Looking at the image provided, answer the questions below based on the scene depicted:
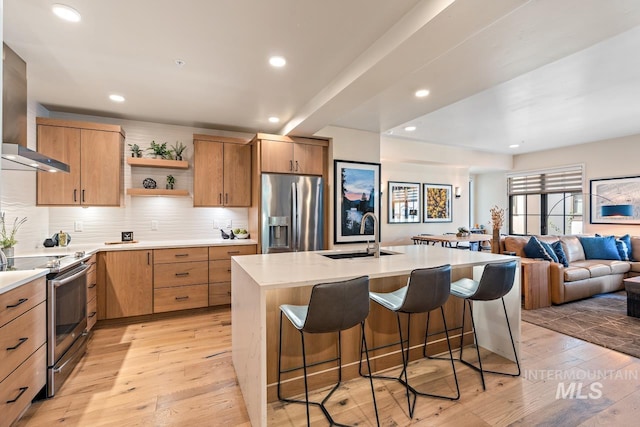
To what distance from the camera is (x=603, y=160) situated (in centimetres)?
594

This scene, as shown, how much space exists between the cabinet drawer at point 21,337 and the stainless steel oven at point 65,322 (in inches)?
3.6

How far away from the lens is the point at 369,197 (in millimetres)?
4715

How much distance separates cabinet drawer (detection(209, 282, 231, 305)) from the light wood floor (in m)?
0.94

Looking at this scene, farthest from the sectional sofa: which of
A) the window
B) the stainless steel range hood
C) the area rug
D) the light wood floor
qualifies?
the stainless steel range hood

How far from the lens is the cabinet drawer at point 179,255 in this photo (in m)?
3.57

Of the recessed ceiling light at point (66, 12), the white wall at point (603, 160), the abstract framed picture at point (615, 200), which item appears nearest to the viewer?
the recessed ceiling light at point (66, 12)

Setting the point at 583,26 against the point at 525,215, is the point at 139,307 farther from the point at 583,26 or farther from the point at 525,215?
the point at 525,215

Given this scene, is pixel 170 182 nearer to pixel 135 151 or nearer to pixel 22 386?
pixel 135 151

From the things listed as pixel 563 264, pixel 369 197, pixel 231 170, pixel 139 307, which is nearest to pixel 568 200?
pixel 563 264

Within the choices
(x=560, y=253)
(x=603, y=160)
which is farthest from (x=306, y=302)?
(x=603, y=160)

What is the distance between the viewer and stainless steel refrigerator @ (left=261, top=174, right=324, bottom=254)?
395cm

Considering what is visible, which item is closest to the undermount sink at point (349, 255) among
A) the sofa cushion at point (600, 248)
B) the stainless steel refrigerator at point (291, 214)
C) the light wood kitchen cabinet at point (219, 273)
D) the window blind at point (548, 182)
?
the stainless steel refrigerator at point (291, 214)

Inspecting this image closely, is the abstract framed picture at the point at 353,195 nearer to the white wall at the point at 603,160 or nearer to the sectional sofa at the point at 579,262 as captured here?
the sectional sofa at the point at 579,262

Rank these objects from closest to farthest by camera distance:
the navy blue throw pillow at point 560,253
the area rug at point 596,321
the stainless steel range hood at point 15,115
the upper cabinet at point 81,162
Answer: the stainless steel range hood at point 15,115 → the area rug at point 596,321 → the upper cabinet at point 81,162 → the navy blue throw pillow at point 560,253
